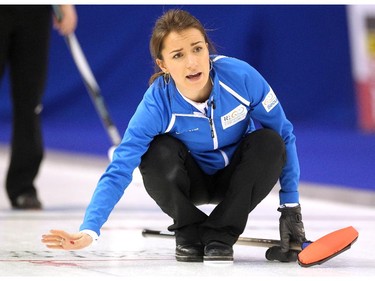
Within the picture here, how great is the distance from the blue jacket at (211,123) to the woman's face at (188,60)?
5 cm

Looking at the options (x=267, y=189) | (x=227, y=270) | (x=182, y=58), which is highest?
(x=182, y=58)

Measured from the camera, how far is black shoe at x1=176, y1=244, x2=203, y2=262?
310 centimetres

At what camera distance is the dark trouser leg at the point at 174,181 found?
306 cm

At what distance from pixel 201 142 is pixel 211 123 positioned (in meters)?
0.08

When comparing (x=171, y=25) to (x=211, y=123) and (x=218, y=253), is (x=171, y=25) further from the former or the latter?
(x=218, y=253)

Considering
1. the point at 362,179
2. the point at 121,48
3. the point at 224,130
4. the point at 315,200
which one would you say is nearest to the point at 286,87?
the point at 121,48

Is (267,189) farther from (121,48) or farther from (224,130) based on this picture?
(121,48)

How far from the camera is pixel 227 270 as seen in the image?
9.47 ft

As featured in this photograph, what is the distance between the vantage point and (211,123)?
310 cm

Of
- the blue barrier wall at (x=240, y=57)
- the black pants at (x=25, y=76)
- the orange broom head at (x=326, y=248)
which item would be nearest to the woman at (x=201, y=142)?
the orange broom head at (x=326, y=248)

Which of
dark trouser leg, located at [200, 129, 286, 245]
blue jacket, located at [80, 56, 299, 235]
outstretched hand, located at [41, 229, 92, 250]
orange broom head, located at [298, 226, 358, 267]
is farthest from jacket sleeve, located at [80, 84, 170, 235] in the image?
orange broom head, located at [298, 226, 358, 267]

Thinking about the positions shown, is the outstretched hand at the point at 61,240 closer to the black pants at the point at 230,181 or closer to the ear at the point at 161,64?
the black pants at the point at 230,181

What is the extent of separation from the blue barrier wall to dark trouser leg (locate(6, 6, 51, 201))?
3.17 metres

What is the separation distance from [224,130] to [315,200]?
74.8 inches
